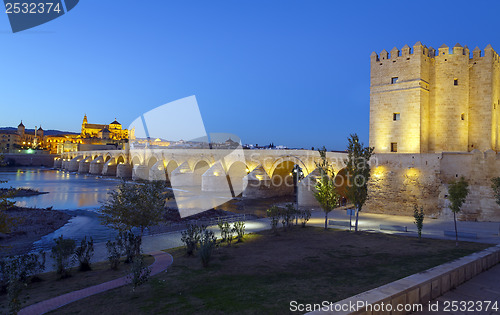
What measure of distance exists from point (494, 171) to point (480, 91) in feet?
20.7

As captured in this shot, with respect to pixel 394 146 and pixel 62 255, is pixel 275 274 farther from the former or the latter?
pixel 394 146

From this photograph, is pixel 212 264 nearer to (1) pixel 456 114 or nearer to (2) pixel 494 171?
(2) pixel 494 171

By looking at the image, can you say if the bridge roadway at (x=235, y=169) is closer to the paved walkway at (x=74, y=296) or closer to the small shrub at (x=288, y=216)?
the small shrub at (x=288, y=216)

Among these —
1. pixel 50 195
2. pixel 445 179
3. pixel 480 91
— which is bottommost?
pixel 50 195

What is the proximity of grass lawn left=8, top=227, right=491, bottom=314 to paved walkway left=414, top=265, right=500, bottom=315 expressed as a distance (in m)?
1.22

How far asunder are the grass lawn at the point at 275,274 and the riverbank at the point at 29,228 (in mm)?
7578

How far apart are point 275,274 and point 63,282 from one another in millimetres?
5431

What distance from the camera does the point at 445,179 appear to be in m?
17.9

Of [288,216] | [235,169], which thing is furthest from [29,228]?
[235,169]

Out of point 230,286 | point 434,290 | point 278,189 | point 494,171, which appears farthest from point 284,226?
point 278,189

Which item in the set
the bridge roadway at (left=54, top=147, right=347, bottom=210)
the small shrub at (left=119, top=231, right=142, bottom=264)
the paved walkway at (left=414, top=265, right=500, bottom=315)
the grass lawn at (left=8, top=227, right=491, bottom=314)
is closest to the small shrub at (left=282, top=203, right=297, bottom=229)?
the grass lawn at (left=8, top=227, right=491, bottom=314)

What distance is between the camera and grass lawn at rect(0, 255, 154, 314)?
723cm

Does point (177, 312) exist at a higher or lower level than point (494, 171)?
lower

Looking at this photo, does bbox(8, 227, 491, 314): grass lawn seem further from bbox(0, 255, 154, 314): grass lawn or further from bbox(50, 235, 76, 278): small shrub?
bbox(50, 235, 76, 278): small shrub
